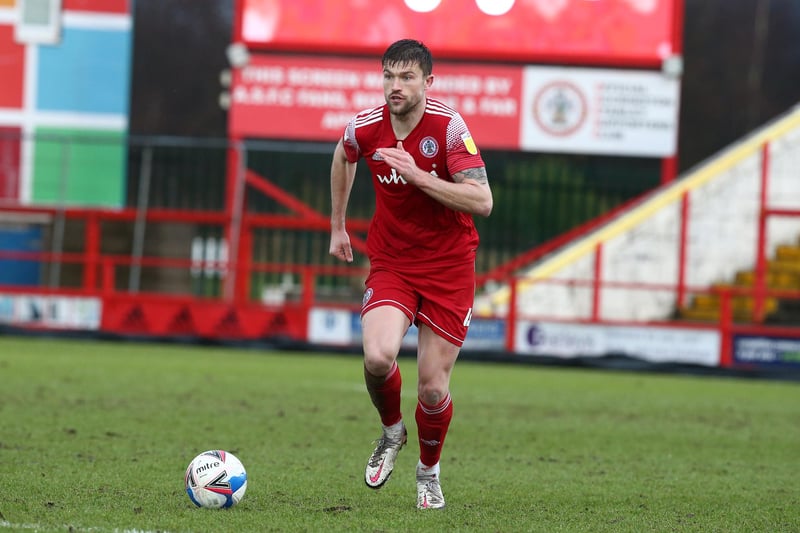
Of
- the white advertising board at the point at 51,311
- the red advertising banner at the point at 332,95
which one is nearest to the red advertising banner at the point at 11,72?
the red advertising banner at the point at 332,95

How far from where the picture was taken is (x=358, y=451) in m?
8.00

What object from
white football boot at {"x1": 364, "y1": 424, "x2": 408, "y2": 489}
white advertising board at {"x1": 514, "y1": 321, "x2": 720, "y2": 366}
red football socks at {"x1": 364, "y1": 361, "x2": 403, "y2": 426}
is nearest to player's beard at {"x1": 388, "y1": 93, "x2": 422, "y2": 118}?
red football socks at {"x1": 364, "y1": 361, "x2": 403, "y2": 426}

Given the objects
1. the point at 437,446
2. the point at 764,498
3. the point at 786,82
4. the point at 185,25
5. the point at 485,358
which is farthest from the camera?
the point at 786,82

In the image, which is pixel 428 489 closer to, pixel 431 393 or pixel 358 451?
pixel 431 393

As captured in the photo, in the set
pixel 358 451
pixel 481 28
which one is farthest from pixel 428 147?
pixel 481 28

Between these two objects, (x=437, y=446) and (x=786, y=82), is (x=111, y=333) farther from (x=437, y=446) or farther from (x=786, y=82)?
(x=786, y=82)

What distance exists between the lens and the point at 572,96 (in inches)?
845

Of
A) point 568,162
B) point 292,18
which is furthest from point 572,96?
point 292,18

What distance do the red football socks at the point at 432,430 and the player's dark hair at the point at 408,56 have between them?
5.14 ft

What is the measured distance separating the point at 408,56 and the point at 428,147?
421 millimetres

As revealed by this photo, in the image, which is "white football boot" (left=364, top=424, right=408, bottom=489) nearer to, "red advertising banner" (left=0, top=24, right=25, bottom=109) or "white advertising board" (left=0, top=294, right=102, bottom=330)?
"white advertising board" (left=0, top=294, right=102, bottom=330)

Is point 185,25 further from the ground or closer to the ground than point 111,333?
further from the ground

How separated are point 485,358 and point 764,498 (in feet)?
35.7

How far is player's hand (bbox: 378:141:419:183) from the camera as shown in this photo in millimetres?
5699
